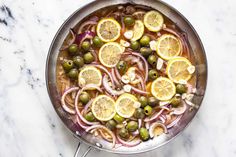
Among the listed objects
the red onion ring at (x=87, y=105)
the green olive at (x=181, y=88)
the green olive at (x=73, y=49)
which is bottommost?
the green olive at (x=181, y=88)

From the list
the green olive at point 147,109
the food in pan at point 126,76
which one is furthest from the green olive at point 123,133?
the green olive at point 147,109

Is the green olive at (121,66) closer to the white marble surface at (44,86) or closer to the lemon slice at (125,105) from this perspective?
the lemon slice at (125,105)

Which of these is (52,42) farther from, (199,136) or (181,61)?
(199,136)

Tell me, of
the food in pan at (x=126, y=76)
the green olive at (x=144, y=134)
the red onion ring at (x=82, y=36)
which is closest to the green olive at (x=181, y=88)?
the food in pan at (x=126, y=76)

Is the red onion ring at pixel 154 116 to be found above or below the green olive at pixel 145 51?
below

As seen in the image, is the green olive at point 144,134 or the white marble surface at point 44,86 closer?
the green olive at point 144,134

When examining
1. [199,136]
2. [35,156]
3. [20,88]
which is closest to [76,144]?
[35,156]

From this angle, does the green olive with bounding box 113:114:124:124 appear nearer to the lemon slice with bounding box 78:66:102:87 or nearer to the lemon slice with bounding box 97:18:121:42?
the lemon slice with bounding box 78:66:102:87

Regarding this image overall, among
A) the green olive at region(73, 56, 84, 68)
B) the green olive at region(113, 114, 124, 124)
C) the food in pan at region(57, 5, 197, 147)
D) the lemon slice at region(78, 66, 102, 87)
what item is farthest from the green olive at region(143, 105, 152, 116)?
the green olive at region(73, 56, 84, 68)
